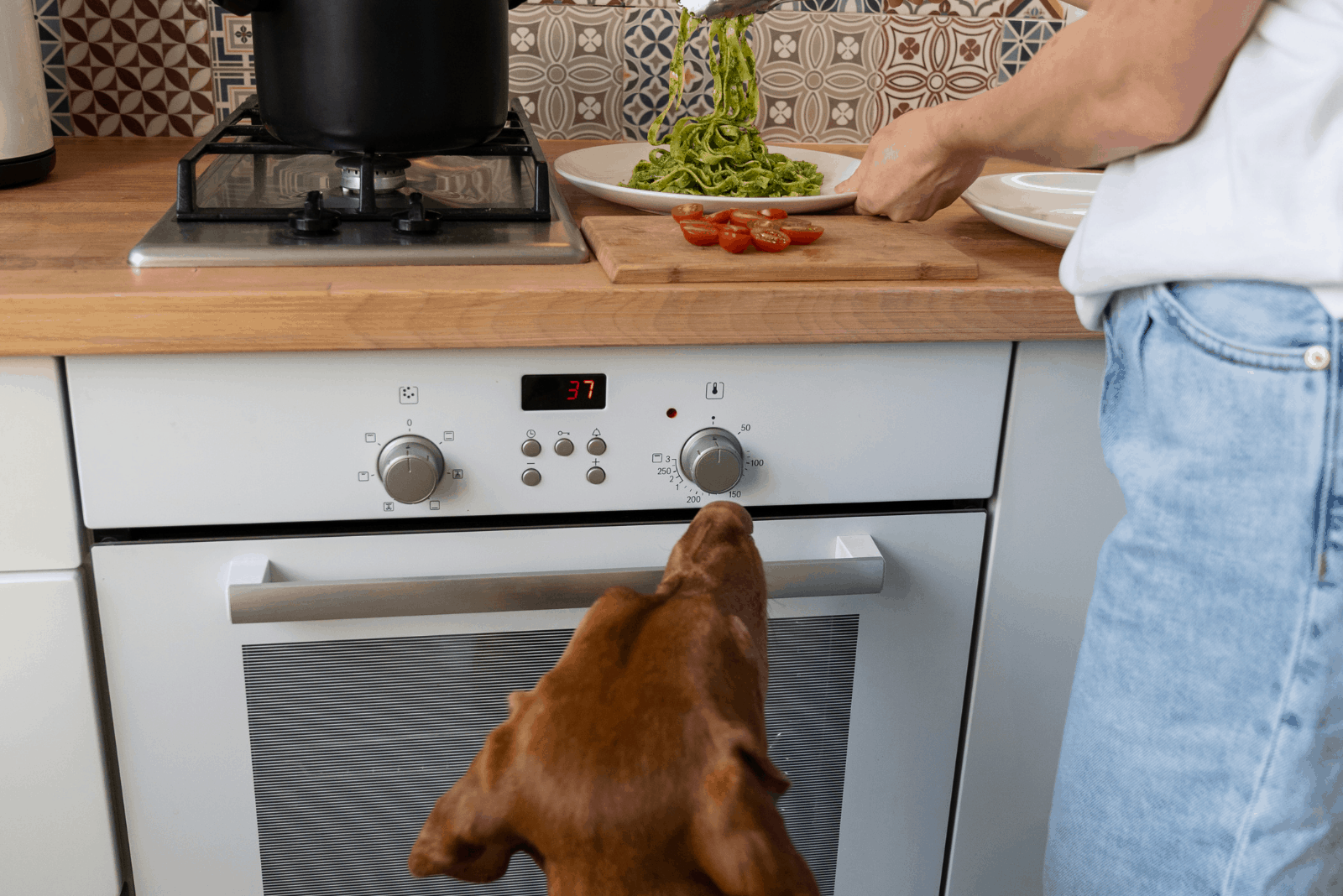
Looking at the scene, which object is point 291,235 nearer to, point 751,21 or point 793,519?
point 793,519

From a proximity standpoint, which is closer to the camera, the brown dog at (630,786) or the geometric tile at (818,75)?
the brown dog at (630,786)

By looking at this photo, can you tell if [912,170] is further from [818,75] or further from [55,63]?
[55,63]

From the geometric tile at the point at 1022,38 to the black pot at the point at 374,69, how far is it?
35.0 inches

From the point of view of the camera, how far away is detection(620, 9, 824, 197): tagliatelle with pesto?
1147 millimetres

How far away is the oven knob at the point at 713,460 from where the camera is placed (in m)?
0.87

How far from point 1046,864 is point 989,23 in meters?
1.16

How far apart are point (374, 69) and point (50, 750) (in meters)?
0.60

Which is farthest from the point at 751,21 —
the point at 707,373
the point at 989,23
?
the point at 707,373

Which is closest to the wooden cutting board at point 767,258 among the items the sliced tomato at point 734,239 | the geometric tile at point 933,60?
the sliced tomato at point 734,239

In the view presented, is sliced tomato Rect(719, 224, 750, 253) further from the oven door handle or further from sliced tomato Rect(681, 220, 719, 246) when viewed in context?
the oven door handle

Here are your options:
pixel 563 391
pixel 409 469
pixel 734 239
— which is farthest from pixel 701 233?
pixel 409 469

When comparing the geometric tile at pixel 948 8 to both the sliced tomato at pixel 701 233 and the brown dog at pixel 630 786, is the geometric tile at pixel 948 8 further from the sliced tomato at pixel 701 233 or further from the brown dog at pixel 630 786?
the brown dog at pixel 630 786

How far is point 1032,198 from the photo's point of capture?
3.84 ft

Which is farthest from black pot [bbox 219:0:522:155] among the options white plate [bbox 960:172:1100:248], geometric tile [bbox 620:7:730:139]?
geometric tile [bbox 620:7:730:139]
